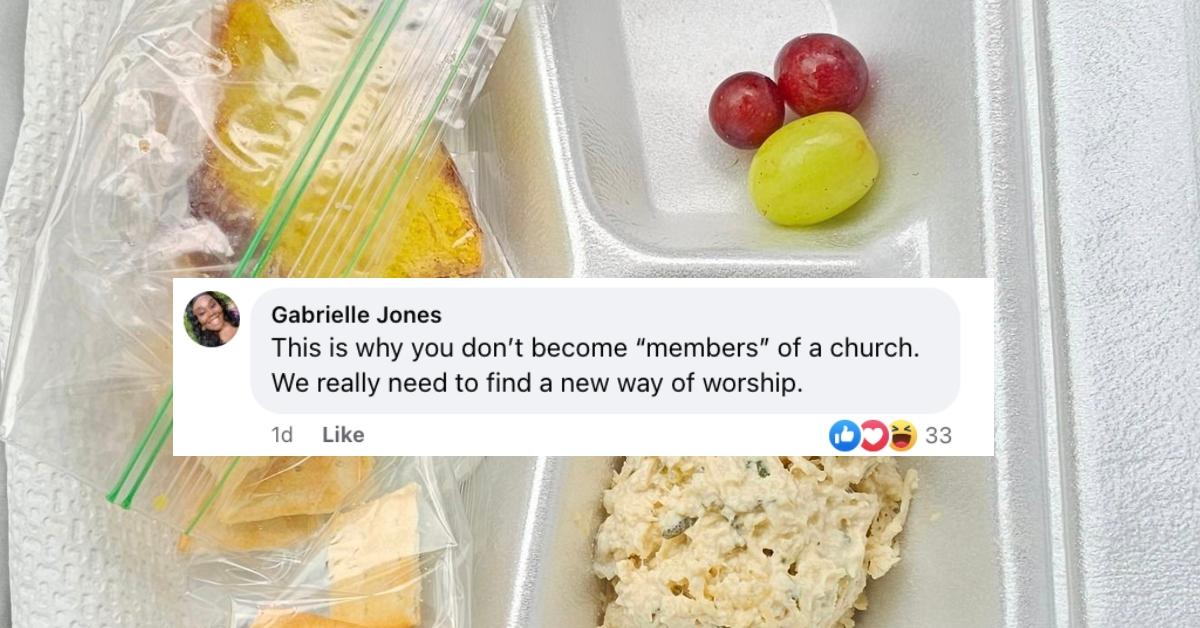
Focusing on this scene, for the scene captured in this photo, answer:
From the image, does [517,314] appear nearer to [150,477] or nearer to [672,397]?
[672,397]

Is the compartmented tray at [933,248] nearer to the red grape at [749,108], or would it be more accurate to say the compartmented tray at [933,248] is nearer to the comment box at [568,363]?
the red grape at [749,108]

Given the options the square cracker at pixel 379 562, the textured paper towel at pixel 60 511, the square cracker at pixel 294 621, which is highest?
the textured paper towel at pixel 60 511

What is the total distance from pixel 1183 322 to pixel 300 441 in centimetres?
67

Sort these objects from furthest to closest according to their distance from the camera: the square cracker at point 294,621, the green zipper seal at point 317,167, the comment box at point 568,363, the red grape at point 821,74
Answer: the red grape at point 821,74, the square cracker at point 294,621, the green zipper seal at point 317,167, the comment box at point 568,363

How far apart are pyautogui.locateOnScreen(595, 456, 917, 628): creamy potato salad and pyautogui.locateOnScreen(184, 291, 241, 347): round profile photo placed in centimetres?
39

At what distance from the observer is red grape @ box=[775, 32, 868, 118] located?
0.93 meters

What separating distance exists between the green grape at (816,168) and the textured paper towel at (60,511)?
66 cm

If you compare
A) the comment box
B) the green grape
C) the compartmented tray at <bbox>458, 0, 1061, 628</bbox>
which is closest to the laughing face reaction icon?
the comment box

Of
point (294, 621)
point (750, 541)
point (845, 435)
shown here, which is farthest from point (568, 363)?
point (294, 621)

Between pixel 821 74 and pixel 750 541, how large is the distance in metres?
0.48

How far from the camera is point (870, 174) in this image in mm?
894

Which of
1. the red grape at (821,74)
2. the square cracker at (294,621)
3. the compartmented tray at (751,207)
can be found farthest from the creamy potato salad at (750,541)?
the red grape at (821,74)

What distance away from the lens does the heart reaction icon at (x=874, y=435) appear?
2.03 ft

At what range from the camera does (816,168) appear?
0.87m
